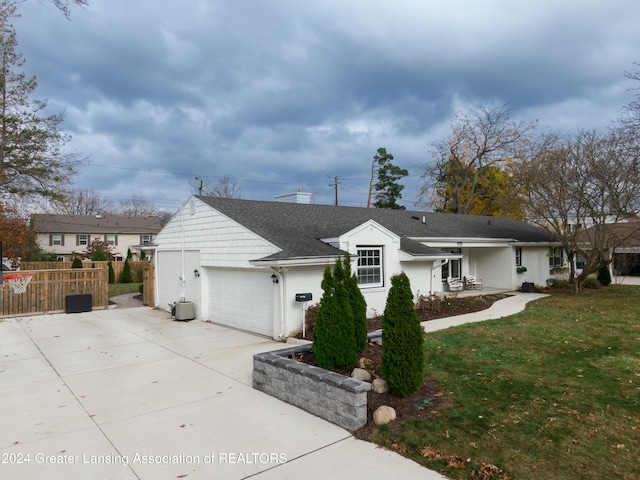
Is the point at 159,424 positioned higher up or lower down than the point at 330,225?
lower down

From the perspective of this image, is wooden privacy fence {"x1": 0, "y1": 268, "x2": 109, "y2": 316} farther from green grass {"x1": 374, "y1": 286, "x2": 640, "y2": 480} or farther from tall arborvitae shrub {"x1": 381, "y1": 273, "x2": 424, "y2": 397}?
tall arborvitae shrub {"x1": 381, "y1": 273, "x2": 424, "y2": 397}

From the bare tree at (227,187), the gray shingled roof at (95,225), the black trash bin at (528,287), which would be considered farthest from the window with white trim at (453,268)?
the gray shingled roof at (95,225)

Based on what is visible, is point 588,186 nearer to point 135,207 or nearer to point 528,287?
point 528,287

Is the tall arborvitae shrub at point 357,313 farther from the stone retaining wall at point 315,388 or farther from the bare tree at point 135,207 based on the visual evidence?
the bare tree at point 135,207

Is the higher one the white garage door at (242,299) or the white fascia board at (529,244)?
the white fascia board at (529,244)

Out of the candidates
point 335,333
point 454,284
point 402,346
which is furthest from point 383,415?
point 454,284

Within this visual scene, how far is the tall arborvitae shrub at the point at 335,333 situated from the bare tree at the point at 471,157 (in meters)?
29.9

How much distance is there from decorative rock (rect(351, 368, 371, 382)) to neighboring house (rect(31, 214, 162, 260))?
37332 mm

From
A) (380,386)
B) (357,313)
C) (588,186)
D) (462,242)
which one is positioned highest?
(588,186)

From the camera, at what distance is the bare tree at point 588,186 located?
607 inches

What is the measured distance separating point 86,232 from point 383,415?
147 ft

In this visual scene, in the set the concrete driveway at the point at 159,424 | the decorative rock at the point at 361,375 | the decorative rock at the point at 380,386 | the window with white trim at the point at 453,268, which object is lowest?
the concrete driveway at the point at 159,424

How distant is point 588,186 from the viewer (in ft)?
53.2

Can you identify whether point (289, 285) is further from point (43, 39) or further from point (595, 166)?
point (595, 166)
